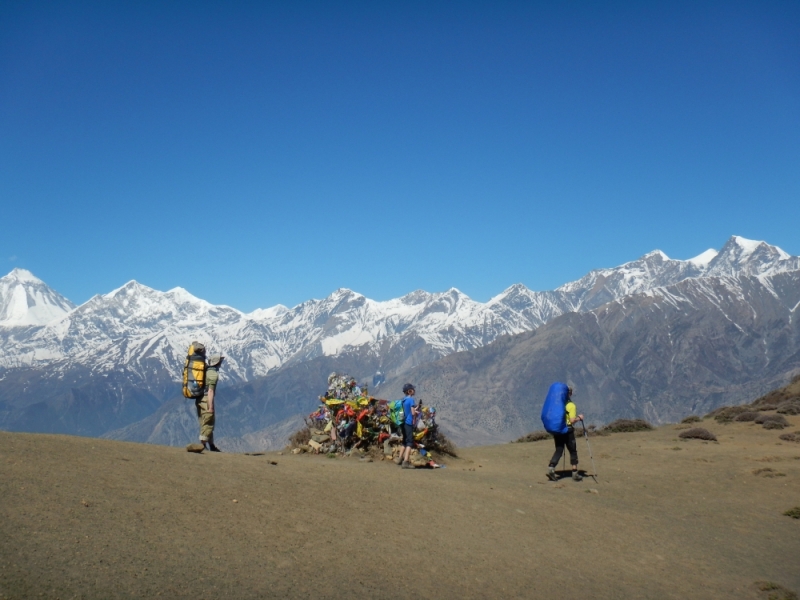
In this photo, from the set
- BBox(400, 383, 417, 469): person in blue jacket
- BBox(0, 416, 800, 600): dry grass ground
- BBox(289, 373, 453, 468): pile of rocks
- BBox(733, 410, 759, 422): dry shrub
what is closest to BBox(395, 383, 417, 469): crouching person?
BBox(400, 383, 417, 469): person in blue jacket

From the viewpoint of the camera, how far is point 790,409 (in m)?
35.0

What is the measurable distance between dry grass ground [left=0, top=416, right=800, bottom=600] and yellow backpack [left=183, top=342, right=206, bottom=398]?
7.09ft

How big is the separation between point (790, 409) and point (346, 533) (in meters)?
31.8

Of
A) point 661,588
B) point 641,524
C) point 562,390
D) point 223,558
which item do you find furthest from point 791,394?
point 223,558

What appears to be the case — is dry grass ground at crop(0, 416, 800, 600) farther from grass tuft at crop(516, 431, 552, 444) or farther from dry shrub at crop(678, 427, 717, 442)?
grass tuft at crop(516, 431, 552, 444)

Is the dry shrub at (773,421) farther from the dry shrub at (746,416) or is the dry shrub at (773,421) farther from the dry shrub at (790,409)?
the dry shrub at (790,409)

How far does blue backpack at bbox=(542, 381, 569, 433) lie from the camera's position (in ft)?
60.7

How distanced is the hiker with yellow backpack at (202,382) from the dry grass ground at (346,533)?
1.97 meters

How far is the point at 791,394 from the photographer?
140ft

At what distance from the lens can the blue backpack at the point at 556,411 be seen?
18.5m

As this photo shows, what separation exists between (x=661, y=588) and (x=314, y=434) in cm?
1540

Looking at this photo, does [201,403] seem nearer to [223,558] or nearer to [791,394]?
[223,558]

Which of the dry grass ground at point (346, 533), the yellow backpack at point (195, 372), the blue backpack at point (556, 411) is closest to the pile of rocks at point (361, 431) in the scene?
the blue backpack at point (556, 411)

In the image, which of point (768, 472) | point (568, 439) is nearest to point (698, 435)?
point (768, 472)
